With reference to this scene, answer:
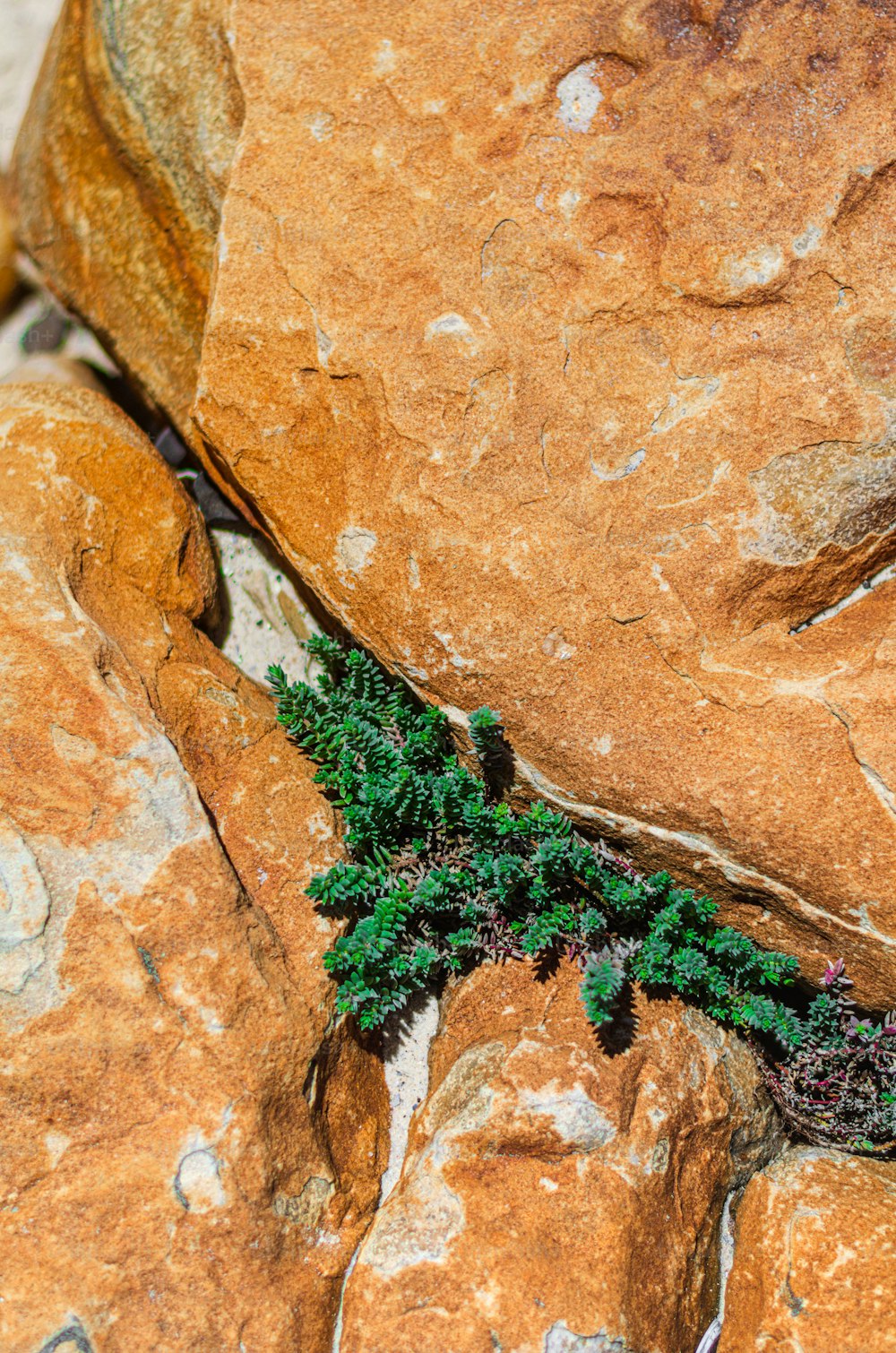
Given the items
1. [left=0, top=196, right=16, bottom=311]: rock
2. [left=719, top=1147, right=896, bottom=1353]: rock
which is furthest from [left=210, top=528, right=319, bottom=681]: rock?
[left=719, top=1147, right=896, bottom=1353]: rock

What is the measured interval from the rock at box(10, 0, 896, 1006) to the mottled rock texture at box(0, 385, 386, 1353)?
2.86ft

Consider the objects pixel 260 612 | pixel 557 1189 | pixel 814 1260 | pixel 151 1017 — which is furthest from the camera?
pixel 260 612

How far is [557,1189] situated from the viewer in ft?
10.3

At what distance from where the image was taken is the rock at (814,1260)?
317 centimetres

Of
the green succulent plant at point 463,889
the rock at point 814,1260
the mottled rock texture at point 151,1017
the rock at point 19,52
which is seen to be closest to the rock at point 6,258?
the rock at point 19,52

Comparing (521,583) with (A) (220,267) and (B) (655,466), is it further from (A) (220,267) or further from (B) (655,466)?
(A) (220,267)

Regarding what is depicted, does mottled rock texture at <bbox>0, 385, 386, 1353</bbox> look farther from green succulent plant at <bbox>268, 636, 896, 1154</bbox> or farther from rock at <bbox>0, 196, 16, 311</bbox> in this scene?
rock at <bbox>0, 196, 16, 311</bbox>

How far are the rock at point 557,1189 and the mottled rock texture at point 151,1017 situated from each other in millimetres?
304

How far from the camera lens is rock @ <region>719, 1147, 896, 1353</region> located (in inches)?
125

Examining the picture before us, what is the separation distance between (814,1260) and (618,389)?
3.06 metres

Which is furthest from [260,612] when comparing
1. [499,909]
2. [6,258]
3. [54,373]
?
[6,258]

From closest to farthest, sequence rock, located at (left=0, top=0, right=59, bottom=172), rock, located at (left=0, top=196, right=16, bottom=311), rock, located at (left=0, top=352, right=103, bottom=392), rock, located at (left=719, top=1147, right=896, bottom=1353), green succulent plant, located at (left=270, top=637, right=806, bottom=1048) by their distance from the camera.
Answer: rock, located at (left=719, top=1147, right=896, bottom=1353) → green succulent plant, located at (left=270, top=637, right=806, bottom=1048) → rock, located at (left=0, top=352, right=103, bottom=392) → rock, located at (left=0, top=196, right=16, bottom=311) → rock, located at (left=0, top=0, right=59, bottom=172)

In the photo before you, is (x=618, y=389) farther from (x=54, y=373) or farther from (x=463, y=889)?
(x=54, y=373)

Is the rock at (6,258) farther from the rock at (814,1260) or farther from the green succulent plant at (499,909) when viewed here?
the rock at (814,1260)
